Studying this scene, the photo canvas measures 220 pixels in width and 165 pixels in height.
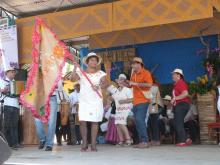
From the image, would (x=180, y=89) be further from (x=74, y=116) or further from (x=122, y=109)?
(x=74, y=116)

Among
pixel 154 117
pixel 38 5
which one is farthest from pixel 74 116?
pixel 38 5

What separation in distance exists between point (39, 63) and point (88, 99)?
45.3 inches

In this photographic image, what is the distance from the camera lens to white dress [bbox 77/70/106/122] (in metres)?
7.84

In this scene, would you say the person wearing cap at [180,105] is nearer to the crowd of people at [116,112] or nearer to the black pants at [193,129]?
the crowd of people at [116,112]

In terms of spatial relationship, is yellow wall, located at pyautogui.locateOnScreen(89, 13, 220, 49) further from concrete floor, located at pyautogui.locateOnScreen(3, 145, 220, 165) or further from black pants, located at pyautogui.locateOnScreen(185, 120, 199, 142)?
concrete floor, located at pyautogui.locateOnScreen(3, 145, 220, 165)

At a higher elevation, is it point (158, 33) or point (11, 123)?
point (158, 33)

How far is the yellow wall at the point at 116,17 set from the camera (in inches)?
319

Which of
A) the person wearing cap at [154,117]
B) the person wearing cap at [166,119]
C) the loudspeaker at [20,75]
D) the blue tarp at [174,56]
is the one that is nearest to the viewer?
the loudspeaker at [20,75]

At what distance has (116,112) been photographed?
370 inches

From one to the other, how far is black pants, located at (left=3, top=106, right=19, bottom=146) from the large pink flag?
2.84ft

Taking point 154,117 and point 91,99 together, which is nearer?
point 91,99

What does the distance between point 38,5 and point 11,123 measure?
5.88 meters

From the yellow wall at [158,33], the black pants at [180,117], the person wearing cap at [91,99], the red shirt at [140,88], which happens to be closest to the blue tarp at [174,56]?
the yellow wall at [158,33]

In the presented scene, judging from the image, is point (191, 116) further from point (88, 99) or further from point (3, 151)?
point (3, 151)
